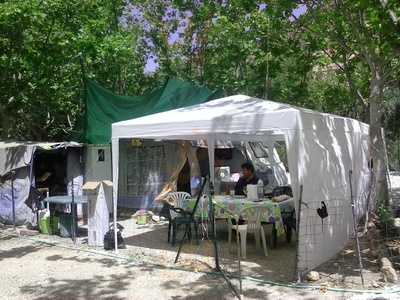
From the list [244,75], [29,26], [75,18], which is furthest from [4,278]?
[244,75]

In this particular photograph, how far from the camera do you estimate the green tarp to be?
12.3 metres

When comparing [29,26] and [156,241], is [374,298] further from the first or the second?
[29,26]

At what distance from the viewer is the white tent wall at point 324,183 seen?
6.59 metres

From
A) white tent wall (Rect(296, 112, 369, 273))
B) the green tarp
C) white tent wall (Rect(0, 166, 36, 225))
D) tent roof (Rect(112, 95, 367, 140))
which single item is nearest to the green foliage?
the green tarp

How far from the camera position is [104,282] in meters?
6.53

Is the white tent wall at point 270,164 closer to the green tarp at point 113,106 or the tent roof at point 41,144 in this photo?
the green tarp at point 113,106

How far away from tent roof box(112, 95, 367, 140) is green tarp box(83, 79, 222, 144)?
4.01 m

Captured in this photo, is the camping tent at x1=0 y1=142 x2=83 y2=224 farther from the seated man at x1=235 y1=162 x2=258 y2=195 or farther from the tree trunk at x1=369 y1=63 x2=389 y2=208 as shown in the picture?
the tree trunk at x1=369 y1=63 x2=389 y2=208

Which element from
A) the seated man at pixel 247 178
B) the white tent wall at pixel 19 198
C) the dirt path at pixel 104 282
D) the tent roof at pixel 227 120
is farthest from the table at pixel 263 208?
the white tent wall at pixel 19 198

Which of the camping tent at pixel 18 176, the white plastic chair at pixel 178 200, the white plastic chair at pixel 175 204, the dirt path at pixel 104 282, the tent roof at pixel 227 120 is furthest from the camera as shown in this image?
the camping tent at pixel 18 176

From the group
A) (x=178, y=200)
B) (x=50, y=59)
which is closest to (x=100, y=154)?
(x=50, y=59)

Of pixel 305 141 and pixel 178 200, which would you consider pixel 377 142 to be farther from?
pixel 178 200

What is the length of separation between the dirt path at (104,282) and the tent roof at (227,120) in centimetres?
209

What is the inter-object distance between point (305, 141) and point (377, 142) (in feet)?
5.84
